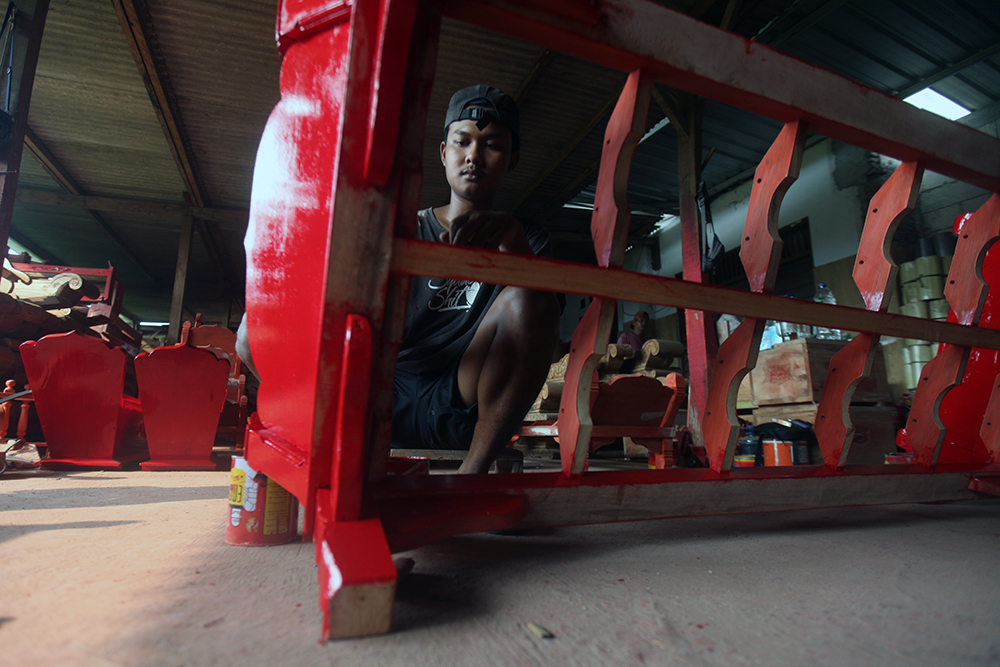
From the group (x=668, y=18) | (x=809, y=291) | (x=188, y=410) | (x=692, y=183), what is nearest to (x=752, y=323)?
(x=668, y=18)

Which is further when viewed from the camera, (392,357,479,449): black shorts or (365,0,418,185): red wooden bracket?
(392,357,479,449): black shorts

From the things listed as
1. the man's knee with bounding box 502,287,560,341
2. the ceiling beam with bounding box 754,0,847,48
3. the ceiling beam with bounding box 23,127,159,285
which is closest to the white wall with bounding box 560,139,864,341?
the ceiling beam with bounding box 754,0,847,48

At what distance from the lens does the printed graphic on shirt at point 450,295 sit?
158 cm

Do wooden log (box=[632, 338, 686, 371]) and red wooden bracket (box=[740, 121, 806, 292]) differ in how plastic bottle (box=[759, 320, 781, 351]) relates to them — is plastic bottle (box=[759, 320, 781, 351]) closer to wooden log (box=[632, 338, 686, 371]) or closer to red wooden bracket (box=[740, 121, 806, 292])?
wooden log (box=[632, 338, 686, 371])

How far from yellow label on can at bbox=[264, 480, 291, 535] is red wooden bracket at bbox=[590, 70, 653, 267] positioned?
0.81 metres

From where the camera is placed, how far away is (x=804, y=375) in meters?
3.90

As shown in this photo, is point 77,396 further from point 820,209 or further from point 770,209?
point 820,209

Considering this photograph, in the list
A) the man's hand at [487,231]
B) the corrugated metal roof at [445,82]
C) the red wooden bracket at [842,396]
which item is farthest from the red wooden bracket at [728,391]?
the corrugated metal roof at [445,82]

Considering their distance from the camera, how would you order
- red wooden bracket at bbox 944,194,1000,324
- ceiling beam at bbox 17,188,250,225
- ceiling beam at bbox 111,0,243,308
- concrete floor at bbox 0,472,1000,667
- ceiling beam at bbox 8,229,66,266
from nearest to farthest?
concrete floor at bbox 0,472,1000,667
red wooden bracket at bbox 944,194,1000,324
ceiling beam at bbox 111,0,243,308
ceiling beam at bbox 17,188,250,225
ceiling beam at bbox 8,229,66,266

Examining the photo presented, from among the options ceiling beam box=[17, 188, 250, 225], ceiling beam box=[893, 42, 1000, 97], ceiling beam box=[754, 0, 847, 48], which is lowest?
ceiling beam box=[17, 188, 250, 225]

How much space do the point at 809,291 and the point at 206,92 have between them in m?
8.37

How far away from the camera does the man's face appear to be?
1.45 metres

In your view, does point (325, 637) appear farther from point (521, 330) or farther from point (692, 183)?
point (692, 183)

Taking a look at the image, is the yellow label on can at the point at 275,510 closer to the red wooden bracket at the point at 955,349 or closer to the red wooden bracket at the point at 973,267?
the red wooden bracket at the point at 955,349
